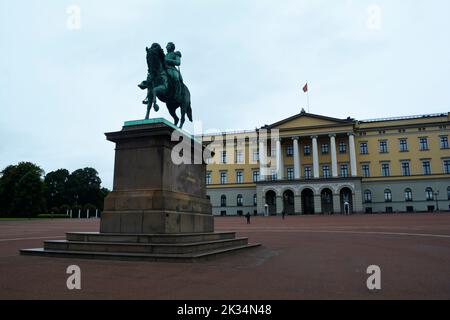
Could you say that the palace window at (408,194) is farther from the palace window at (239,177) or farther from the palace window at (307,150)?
the palace window at (239,177)

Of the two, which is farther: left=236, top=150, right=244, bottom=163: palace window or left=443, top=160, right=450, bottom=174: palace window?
left=236, top=150, right=244, bottom=163: palace window

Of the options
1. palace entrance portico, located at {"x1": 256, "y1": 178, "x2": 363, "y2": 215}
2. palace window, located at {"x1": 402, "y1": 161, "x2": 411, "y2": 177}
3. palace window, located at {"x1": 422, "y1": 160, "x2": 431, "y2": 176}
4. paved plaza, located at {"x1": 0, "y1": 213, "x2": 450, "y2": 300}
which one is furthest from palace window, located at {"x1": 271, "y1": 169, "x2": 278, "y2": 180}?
paved plaza, located at {"x1": 0, "y1": 213, "x2": 450, "y2": 300}

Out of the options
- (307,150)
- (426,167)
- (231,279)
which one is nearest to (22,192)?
(307,150)

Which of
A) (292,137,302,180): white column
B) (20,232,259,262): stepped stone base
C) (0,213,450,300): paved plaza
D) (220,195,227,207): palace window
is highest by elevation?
(292,137,302,180): white column

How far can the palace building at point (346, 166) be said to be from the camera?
62.7m

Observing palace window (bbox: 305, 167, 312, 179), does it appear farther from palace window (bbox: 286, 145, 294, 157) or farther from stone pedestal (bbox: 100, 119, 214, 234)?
stone pedestal (bbox: 100, 119, 214, 234)

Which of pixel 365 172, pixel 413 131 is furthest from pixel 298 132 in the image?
pixel 413 131

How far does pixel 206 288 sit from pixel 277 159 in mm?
63011

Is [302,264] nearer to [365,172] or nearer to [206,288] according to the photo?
[206,288]

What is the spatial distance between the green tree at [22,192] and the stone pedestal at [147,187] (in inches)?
2526

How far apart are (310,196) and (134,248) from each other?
61693mm

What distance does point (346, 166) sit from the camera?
67750mm

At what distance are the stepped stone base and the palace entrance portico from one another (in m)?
55.1

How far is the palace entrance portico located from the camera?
61250 millimetres
